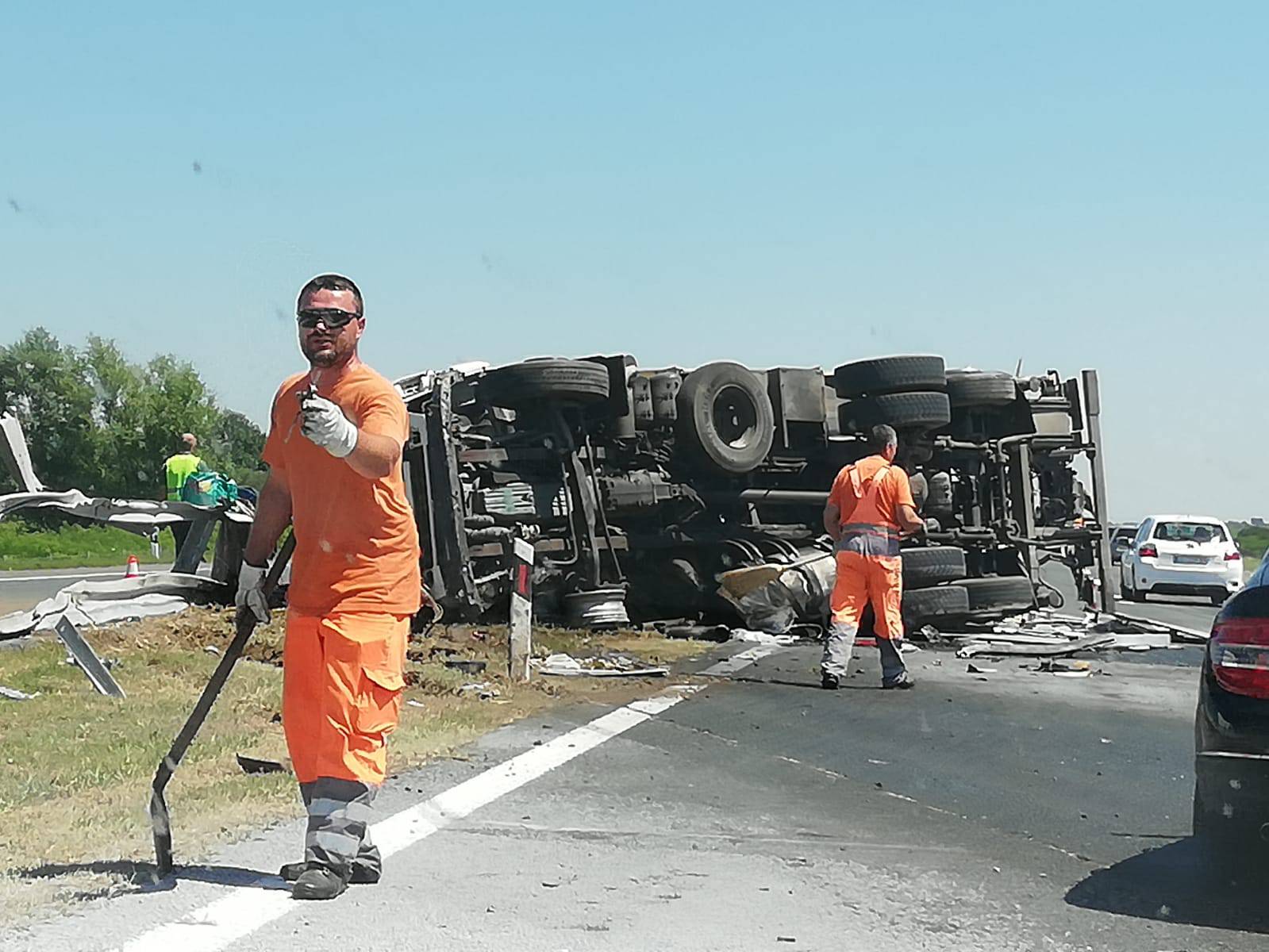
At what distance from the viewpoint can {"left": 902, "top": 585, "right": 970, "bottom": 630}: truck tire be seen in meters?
13.9

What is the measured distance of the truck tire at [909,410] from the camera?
14.6 meters

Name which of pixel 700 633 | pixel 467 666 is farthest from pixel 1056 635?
pixel 467 666

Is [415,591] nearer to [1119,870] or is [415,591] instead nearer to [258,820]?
[258,820]

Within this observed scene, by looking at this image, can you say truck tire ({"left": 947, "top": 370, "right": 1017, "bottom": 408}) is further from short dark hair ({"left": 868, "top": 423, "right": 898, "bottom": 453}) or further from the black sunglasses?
the black sunglasses

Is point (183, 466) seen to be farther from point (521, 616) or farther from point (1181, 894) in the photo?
point (1181, 894)

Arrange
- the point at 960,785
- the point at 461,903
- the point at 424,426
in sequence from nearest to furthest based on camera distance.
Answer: the point at 461,903 → the point at 960,785 → the point at 424,426

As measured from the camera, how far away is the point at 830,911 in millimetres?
4602

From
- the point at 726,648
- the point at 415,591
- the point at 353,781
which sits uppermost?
the point at 415,591

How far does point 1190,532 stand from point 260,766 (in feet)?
74.6

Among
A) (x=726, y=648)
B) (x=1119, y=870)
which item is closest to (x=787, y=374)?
(x=726, y=648)

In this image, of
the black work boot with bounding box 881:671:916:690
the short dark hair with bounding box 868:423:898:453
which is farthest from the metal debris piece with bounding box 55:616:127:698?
the short dark hair with bounding box 868:423:898:453

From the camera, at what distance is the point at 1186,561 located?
85.1ft

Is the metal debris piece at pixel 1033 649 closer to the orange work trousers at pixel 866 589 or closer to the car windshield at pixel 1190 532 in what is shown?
the orange work trousers at pixel 866 589

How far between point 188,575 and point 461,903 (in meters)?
6.67
